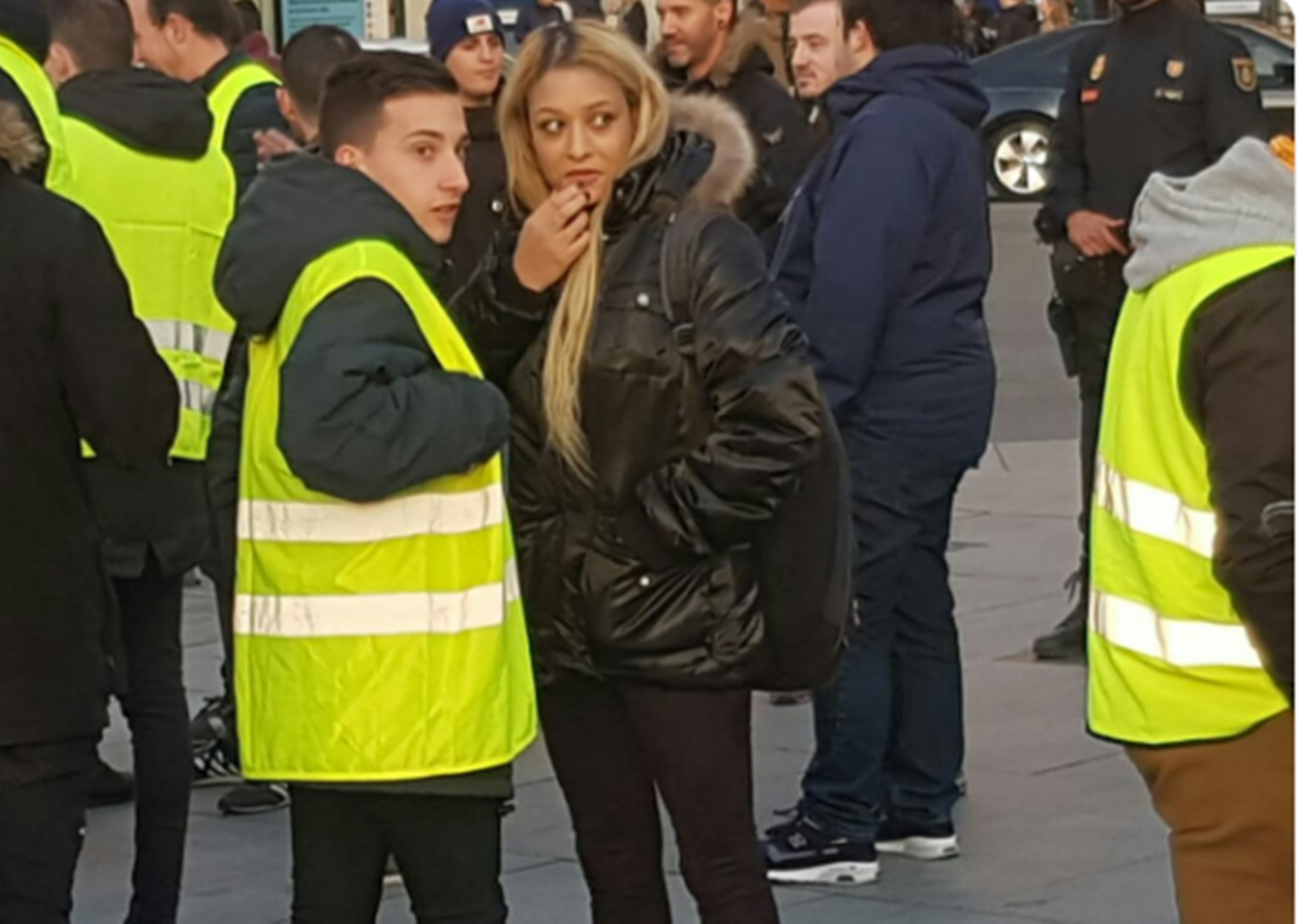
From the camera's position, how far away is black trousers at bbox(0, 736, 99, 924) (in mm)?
4484

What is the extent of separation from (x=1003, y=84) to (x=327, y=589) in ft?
70.6

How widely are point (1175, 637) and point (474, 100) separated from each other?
14.7 feet

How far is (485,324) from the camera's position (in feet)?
15.7

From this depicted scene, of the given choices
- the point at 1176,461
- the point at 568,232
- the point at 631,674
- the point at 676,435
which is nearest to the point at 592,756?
the point at 631,674

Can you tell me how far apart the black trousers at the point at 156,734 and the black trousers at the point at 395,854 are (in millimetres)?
1335

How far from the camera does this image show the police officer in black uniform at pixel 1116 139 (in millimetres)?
8180

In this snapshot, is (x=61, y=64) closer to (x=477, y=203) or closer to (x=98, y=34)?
(x=98, y=34)

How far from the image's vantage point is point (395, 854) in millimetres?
4441

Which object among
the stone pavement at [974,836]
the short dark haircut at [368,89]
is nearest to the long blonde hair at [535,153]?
the short dark haircut at [368,89]

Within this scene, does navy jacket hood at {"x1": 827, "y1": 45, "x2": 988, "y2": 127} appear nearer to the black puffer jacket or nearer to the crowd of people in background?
the crowd of people in background

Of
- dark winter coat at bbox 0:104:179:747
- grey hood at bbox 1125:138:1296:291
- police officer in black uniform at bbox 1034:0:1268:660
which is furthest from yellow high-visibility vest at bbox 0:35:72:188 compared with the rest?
police officer in black uniform at bbox 1034:0:1268:660

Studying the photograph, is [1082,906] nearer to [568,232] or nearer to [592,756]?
[592,756]

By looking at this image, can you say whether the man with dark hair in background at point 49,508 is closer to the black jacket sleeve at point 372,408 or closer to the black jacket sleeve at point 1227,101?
the black jacket sleeve at point 372,408

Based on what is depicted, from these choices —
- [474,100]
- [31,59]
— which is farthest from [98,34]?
[474,100]
